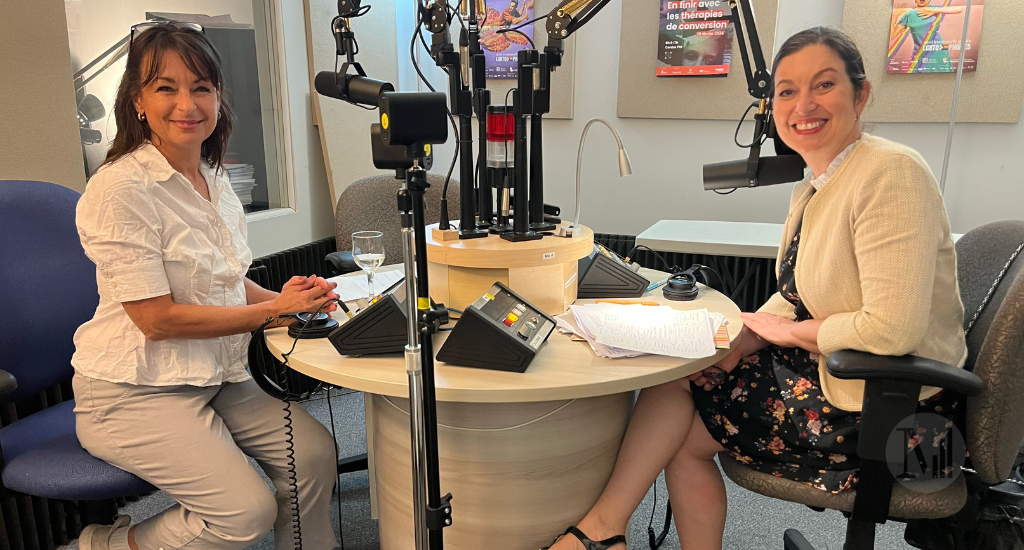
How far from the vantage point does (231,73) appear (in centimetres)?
272

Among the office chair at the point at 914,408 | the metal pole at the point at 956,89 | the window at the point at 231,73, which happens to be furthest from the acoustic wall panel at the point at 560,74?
the office chair at the point at 914,408

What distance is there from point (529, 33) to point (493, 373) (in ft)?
8.14

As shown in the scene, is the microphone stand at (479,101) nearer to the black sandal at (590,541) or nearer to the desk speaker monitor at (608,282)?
the desk speaker monitor at (608,282)

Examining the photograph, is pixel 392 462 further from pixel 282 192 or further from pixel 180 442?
pixel 282 192

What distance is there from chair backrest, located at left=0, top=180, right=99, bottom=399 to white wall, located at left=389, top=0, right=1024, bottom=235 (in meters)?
2.16

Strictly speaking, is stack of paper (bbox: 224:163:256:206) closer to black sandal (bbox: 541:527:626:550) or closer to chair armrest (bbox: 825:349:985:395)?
black sandal (bbox: 541:527:626:550)

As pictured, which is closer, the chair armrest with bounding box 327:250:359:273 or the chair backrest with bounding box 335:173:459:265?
the chair armrest with bounding box 327:250:359:273

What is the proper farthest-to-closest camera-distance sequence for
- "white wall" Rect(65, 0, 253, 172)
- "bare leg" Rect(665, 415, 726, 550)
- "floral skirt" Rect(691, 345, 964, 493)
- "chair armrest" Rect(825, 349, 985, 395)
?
"white wall" Rect(65, 0, 253, 172)
"bare leg" Rect(665, 415, 726, 550)
"floral skirt" Rect(691, 345, 964, 493)
"chair armrest" Rect(825, 349, 985, 395)

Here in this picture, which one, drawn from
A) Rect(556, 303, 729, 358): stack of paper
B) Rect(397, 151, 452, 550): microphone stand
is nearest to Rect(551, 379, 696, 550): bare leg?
Rect(556, 303, 729, 358): stack of paper

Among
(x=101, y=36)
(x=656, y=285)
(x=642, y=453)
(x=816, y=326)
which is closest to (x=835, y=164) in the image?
(x=816, y=326)

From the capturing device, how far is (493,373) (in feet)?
4.33

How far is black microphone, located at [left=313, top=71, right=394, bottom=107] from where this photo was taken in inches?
43.7

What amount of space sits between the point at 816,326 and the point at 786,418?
0.21 metres

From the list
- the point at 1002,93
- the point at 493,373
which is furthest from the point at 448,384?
the point at 1002,93
